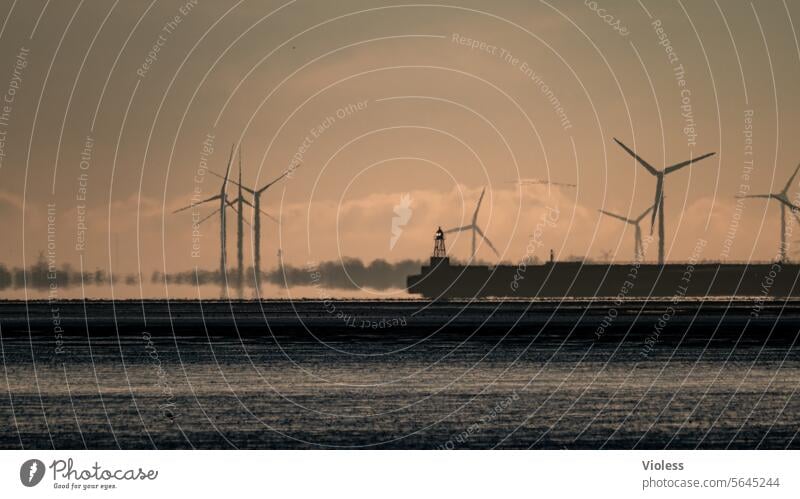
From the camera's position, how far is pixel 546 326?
17700cm

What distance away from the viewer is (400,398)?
7488cm

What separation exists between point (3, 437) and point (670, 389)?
126 feet

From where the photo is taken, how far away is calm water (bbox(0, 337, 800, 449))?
193 feet

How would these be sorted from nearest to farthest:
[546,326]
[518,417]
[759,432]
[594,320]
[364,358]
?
[759,432] < [518,417] < [364,358] < [546,326] < [594,320]

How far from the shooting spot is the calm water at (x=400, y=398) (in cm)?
5875

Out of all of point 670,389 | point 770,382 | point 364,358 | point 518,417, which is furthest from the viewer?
point 364,358

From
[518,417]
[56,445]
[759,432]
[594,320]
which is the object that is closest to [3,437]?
[56,445]

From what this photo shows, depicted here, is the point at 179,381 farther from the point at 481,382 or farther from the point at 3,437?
the point at 3,437

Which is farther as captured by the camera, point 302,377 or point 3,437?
point 302,377

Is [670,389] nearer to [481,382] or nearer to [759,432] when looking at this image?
[481,382]

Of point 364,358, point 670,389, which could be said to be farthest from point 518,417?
point 364,358

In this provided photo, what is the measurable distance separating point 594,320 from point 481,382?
113m

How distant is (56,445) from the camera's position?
182ft

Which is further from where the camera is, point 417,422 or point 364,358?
point 364,358
